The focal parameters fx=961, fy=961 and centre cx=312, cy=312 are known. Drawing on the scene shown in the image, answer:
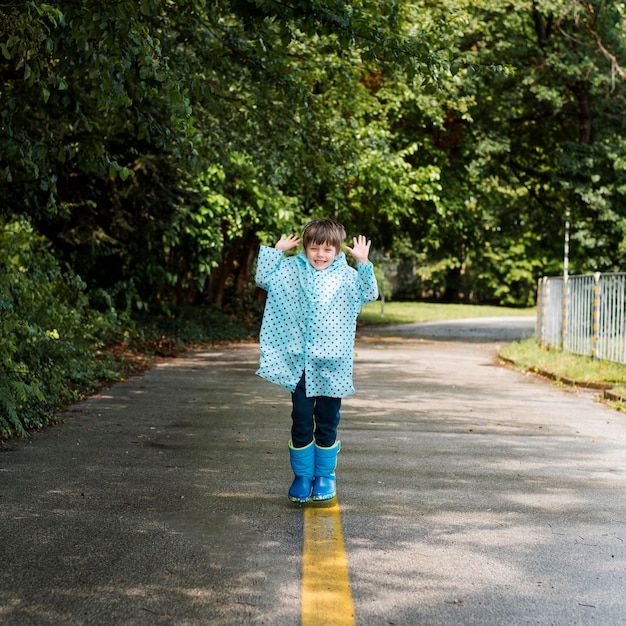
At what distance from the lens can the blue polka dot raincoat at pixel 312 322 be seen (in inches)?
219

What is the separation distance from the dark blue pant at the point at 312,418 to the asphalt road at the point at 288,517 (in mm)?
403

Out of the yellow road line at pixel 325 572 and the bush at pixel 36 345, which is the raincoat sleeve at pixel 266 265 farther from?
the bush at pixel 36 345

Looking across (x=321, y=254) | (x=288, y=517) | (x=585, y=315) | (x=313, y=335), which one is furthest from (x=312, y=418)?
(x=585, y=315)

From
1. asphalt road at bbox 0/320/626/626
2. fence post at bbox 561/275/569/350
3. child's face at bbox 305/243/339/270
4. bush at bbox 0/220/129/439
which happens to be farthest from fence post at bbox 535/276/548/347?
child's face at bbox 305/243/339/270

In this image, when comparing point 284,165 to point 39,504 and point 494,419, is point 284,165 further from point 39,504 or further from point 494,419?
point 39,504

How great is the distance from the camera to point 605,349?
16.0 m

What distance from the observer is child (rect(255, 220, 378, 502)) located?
557 centimetres

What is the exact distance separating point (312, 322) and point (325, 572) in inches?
67.9

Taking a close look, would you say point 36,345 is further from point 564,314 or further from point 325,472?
point 564,314

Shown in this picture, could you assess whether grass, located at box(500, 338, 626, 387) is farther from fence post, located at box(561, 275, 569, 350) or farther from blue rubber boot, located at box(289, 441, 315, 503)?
blue rubber boot, located at box(289, 441, 315, 503)

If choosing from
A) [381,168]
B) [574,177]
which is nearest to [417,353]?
[381,168]

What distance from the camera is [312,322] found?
18.3 feet

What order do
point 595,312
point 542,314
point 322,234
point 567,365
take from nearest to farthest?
1. point 322,234
2. point 567,365
3. point 595,312
4. point 542,314

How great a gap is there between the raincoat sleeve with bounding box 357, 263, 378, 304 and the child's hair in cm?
20
